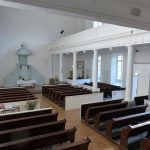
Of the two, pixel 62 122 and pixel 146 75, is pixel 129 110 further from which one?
pixel 146 75

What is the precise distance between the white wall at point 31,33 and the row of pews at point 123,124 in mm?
10610

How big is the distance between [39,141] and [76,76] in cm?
951

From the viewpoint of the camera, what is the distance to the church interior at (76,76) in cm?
373

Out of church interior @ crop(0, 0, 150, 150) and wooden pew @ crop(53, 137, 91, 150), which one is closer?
wooden pew @ crop(53, 137, 91, 150)

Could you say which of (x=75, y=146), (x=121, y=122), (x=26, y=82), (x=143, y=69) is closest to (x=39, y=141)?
(x=75, y=146)

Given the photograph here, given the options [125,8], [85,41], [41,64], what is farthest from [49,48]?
[125,8]

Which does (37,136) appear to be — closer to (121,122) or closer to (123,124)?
(121,122)

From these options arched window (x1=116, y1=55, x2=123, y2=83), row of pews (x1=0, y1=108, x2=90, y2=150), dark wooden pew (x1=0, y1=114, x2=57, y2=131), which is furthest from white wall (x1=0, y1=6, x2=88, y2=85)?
dark wooden pew (x1=0, y1=114, x2=57, y2=131)

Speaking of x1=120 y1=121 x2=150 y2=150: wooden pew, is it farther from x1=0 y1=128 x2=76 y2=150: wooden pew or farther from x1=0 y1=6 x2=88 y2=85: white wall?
x1=0 y1=6 x2=88 y2=85: white wall

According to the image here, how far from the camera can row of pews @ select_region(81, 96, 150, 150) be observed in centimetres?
470

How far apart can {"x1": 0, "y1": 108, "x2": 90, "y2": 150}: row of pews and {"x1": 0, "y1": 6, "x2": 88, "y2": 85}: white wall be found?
11.2m

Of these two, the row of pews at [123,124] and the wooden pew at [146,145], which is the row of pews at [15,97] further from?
the wooden pew at [146,145]

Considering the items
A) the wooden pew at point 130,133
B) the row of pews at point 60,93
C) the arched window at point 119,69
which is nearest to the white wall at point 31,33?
the row of pews at point 60,93

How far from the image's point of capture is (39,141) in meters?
3.83
